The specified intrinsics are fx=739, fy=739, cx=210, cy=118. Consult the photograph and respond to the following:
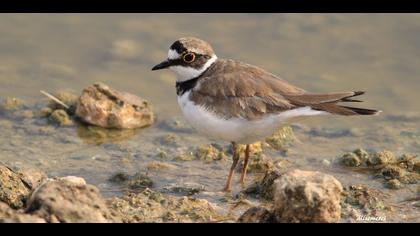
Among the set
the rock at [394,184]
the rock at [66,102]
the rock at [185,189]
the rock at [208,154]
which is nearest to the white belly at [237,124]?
the rock at [185,189]

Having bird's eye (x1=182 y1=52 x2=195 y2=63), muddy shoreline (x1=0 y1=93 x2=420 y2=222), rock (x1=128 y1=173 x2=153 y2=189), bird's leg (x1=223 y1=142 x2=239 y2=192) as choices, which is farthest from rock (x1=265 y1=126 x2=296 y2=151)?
→ rock (x1=128 y1=173 x2=153 y2=189)

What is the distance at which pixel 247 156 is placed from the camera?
6.65m

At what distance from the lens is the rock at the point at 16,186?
5.21m

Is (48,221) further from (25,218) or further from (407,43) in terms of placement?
(407,43)

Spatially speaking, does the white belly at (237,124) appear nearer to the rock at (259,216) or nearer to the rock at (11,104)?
the rock at (259,216)

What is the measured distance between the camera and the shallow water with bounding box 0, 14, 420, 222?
7047mm

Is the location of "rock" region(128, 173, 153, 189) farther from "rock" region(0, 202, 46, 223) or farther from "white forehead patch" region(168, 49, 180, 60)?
"rock" region(0, 202, 46, 223)

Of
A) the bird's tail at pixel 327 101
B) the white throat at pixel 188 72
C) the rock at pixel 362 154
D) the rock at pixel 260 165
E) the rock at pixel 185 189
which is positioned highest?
the bird's tail at pixel 327 101

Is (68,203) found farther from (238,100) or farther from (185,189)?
(238,100)

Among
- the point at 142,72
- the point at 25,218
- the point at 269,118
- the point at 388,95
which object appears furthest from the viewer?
the point at 142,72

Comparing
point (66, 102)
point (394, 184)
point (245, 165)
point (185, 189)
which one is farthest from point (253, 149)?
point (66, 102)

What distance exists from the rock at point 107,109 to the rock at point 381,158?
2495 millimetres

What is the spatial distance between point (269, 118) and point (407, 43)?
14.1 ft

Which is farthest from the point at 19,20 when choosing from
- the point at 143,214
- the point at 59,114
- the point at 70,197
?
the point at 70,197
